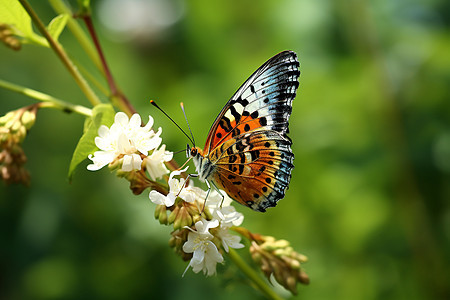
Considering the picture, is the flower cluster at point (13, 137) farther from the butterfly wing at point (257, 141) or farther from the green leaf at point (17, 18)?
the butterfly wing at point (257, 141)

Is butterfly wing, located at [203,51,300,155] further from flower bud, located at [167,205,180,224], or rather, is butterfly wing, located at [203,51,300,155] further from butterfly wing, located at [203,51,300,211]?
flower bud, located at [167,205,180,224]

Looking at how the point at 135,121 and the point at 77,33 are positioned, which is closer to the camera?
the point at 135,121

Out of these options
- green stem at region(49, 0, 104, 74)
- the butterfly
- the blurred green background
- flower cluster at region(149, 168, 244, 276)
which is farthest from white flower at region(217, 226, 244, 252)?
the blurred green background

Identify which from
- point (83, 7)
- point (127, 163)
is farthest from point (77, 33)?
point (127, 163)

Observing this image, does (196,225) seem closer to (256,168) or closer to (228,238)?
(228,238)

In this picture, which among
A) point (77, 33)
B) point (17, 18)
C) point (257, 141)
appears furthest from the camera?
point (257, 141)

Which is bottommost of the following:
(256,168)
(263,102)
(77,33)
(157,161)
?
(157,161)

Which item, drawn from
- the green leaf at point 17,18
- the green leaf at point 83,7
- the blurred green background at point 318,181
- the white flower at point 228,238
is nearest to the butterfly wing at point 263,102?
the white flower at point 228,238
